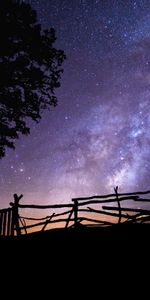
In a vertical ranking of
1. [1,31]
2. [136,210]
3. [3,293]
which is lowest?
[3,293]

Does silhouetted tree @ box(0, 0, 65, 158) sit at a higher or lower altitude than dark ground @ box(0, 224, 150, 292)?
higher

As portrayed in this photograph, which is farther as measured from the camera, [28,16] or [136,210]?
[28,16]

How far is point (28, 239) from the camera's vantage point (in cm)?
1064

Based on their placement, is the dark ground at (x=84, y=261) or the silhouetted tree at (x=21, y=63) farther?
the silhouetted tree at (x=21, y=63)

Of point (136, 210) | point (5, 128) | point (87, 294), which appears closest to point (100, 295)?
point (87, 294)

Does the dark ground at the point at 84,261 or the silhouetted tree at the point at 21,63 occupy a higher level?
the silhouetted tree at the point at 21,63

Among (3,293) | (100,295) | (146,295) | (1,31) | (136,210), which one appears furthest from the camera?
(1,31)

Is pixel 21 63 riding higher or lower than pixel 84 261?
higher

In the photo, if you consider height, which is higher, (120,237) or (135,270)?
(120,237)

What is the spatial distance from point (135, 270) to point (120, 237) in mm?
952

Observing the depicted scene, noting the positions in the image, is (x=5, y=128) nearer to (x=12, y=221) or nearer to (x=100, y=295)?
(x=12, y=221)

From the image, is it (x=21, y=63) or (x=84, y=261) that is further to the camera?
(x=21, y=63)

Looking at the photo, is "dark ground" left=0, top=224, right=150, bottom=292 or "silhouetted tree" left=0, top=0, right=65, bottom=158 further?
"silhouetted tree" left=0, top=0, right=65, bottom=158

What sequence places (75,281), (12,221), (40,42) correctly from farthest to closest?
(40,42), (12,221), (75,281)
